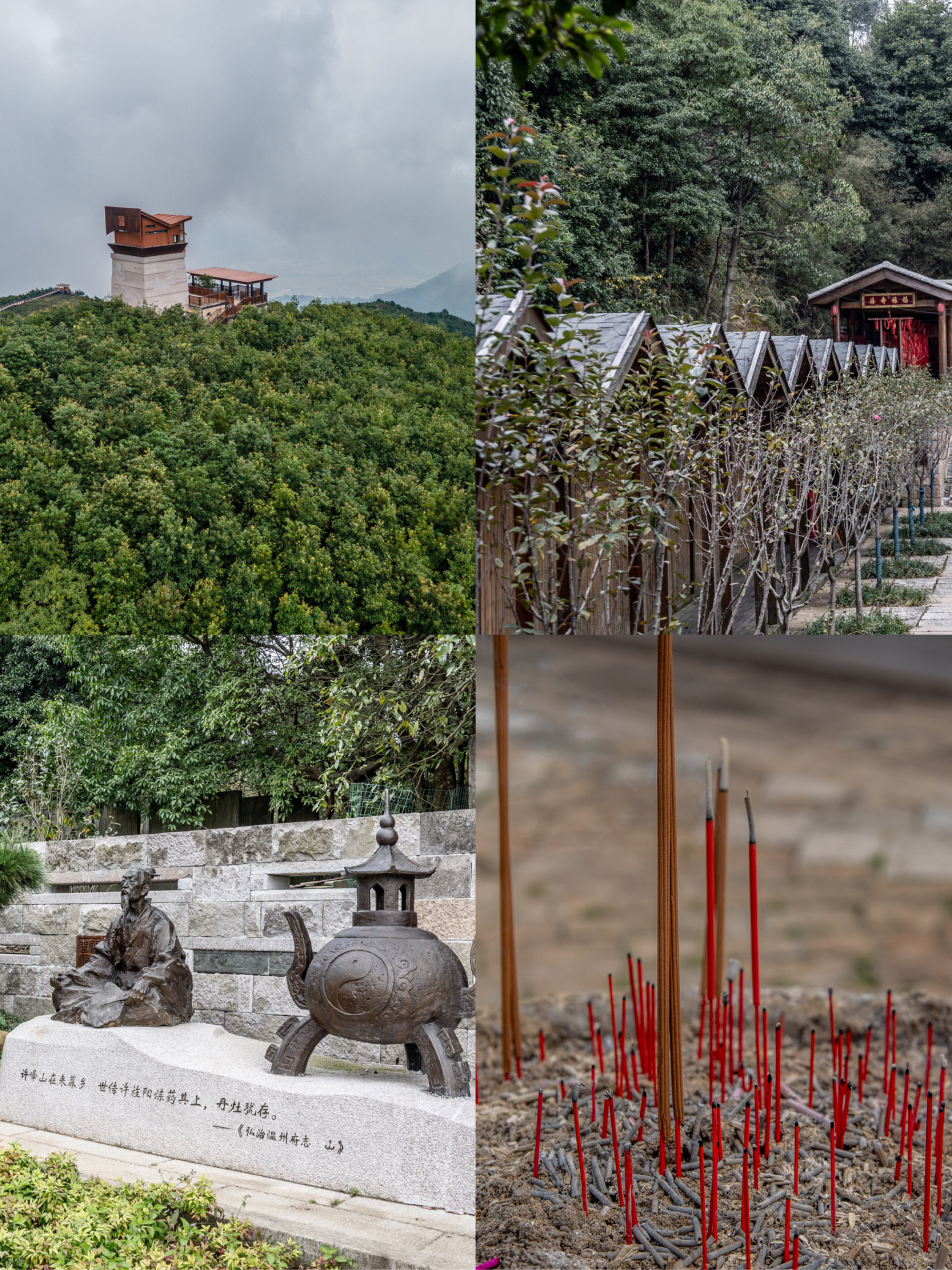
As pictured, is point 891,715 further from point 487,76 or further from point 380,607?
point 487,76

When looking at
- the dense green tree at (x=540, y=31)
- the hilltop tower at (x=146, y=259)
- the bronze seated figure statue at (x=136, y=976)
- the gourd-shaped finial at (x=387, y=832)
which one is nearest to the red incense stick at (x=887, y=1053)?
the gourd-shaped finial at (x=387, y=832)

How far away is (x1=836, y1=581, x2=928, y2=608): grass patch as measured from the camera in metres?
2.96

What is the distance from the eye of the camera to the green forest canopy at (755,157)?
2.89m

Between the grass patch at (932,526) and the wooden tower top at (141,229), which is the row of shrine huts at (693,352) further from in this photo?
the wooden tower top at (141,229)

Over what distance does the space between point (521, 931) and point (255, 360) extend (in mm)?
2266

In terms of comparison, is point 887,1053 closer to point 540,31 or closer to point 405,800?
point 405,800

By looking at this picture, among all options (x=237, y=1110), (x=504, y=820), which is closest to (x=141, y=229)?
(x=504, y=820)

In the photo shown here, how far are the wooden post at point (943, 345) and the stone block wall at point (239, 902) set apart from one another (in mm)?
2008

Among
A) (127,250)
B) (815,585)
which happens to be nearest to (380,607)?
(815,585)

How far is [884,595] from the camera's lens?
297 centimetres

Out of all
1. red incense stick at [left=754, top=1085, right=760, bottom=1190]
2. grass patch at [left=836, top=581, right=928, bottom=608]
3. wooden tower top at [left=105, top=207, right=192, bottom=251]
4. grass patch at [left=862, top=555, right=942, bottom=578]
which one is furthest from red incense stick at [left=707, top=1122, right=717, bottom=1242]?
wooden tower top at [left=105, top=207, right=192, bottom=251]

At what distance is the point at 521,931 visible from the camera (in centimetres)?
306

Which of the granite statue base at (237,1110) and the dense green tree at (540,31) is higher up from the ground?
the dense green tree at (540,31)

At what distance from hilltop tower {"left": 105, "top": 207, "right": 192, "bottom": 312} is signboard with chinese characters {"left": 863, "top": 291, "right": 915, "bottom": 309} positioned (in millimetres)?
2425
